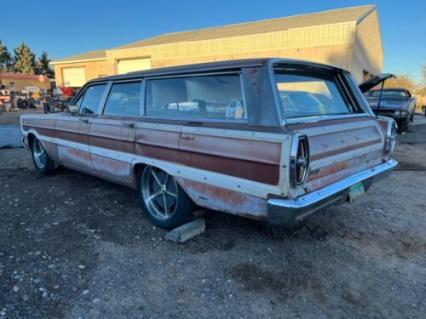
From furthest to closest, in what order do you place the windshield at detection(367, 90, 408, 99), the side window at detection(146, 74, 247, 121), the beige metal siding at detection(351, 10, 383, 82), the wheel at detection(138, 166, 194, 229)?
the beige metal siding at detection(351, 10, 383, 82), the windshield at detection(367, 90, 408, 99), the wheel at detection(138, 166, 194, 229), the side window at detection(146, 74, 247, 121)

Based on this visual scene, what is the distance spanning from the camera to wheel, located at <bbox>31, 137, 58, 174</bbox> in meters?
5.75

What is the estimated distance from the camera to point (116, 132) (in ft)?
13.0

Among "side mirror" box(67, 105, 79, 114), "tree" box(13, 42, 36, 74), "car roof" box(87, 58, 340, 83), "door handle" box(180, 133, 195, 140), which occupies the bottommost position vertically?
"door handle" box(180, 133, 195, 140)

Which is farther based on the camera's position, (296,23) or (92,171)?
(296,23)

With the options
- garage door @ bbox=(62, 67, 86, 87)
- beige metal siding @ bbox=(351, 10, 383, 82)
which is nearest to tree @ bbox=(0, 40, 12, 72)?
garage door @ bbox=(62, 67, 86, 87)

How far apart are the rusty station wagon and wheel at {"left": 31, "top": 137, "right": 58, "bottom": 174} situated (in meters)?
1.47

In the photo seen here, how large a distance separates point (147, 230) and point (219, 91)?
5.53ft

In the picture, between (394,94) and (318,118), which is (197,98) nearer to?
(318,118)

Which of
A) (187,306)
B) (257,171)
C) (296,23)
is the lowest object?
(187,306)

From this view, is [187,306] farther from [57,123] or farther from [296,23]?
[296,23]

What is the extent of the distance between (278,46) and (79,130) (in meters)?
17.9

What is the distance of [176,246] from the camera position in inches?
130

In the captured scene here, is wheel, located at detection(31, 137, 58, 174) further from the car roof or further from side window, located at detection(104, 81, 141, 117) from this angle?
the car roof

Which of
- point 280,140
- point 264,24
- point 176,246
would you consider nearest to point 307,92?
point 280,140
